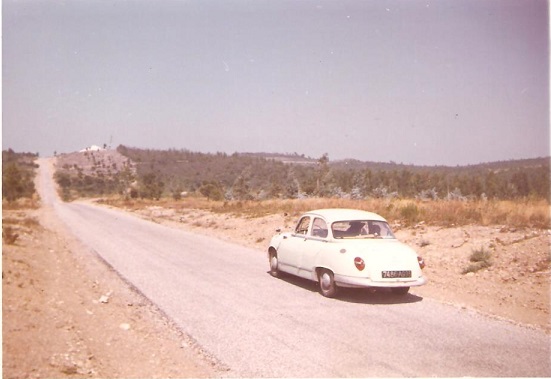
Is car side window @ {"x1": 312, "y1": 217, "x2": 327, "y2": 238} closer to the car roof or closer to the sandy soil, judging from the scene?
the car roof

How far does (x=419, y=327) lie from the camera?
21.5 ft

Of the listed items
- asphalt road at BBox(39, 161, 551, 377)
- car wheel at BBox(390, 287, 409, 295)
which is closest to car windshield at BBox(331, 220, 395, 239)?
car wheel at BBox(390, 287, 409, 295)

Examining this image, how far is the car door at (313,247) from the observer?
8938 mm

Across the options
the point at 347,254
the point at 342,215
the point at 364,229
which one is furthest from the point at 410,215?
the point at 347,254

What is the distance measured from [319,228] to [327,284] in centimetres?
128

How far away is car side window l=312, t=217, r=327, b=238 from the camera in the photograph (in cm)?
911

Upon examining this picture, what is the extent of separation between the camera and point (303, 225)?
32.9 feet

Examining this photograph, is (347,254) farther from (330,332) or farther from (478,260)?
(478,260)

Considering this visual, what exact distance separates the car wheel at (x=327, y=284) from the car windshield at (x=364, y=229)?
86cm

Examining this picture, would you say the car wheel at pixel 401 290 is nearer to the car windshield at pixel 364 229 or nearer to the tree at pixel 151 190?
the car windshield at pixel 364 229

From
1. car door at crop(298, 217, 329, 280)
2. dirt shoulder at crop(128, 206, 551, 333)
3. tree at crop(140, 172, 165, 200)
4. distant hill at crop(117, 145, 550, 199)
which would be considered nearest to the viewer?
dirt shoulder at crop(128, 206, 551, 333)

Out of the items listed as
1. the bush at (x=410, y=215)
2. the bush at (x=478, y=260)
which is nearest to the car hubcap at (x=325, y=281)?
the bush at (x=478, y=260)

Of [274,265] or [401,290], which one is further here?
[274,265]

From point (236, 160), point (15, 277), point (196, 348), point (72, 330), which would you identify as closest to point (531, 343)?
point (196, 348)
